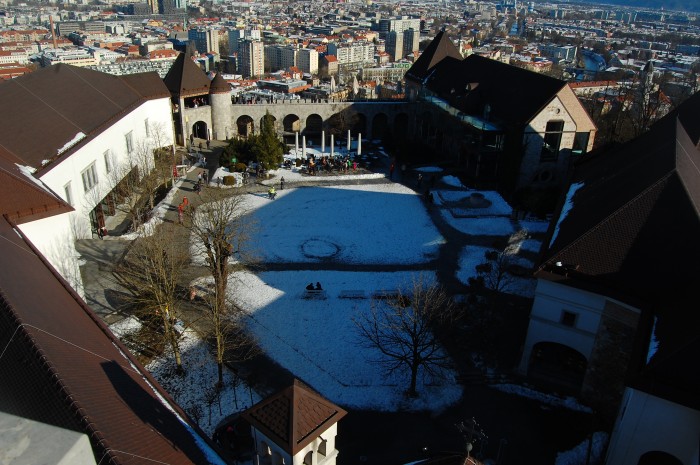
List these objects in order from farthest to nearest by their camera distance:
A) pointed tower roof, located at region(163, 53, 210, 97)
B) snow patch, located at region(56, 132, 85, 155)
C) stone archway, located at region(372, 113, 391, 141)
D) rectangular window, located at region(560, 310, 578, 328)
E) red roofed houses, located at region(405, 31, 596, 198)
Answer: stone archway, located at region(372, 113, 391, 141)
pointed tower roof, located at region(163, 53, 210, 97)
red roofed houses, located at region(405, 31, 596, 198)
snow patch, located at region(56, 132, 85, 155)
rectangular window, located at region(560, 310, 578, 328)

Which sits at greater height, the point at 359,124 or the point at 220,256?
the point at 220,256

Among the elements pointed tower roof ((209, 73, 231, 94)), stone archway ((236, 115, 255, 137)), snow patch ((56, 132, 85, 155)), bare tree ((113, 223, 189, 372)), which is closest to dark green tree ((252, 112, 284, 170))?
pointed tower roof ((209, 73, 231, 94))

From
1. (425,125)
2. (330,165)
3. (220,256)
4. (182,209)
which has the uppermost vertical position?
(220,256)

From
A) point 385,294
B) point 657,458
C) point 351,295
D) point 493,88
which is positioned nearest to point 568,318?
point 657,458

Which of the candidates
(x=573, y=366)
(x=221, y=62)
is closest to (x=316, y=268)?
(x=573, y=366)

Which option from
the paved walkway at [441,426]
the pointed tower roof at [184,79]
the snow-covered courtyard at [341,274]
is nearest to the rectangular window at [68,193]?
the paved walkway at [441,426]

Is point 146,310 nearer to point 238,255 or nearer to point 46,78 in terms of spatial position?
point 238,255

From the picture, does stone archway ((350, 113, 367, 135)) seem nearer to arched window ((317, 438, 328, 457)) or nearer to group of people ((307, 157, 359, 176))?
group of people ((307, 157, 359, 176))

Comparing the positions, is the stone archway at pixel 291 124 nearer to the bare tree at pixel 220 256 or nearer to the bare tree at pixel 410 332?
the bare tree at pixel 220 256

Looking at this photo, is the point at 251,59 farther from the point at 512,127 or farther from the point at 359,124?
the point at 512,127
